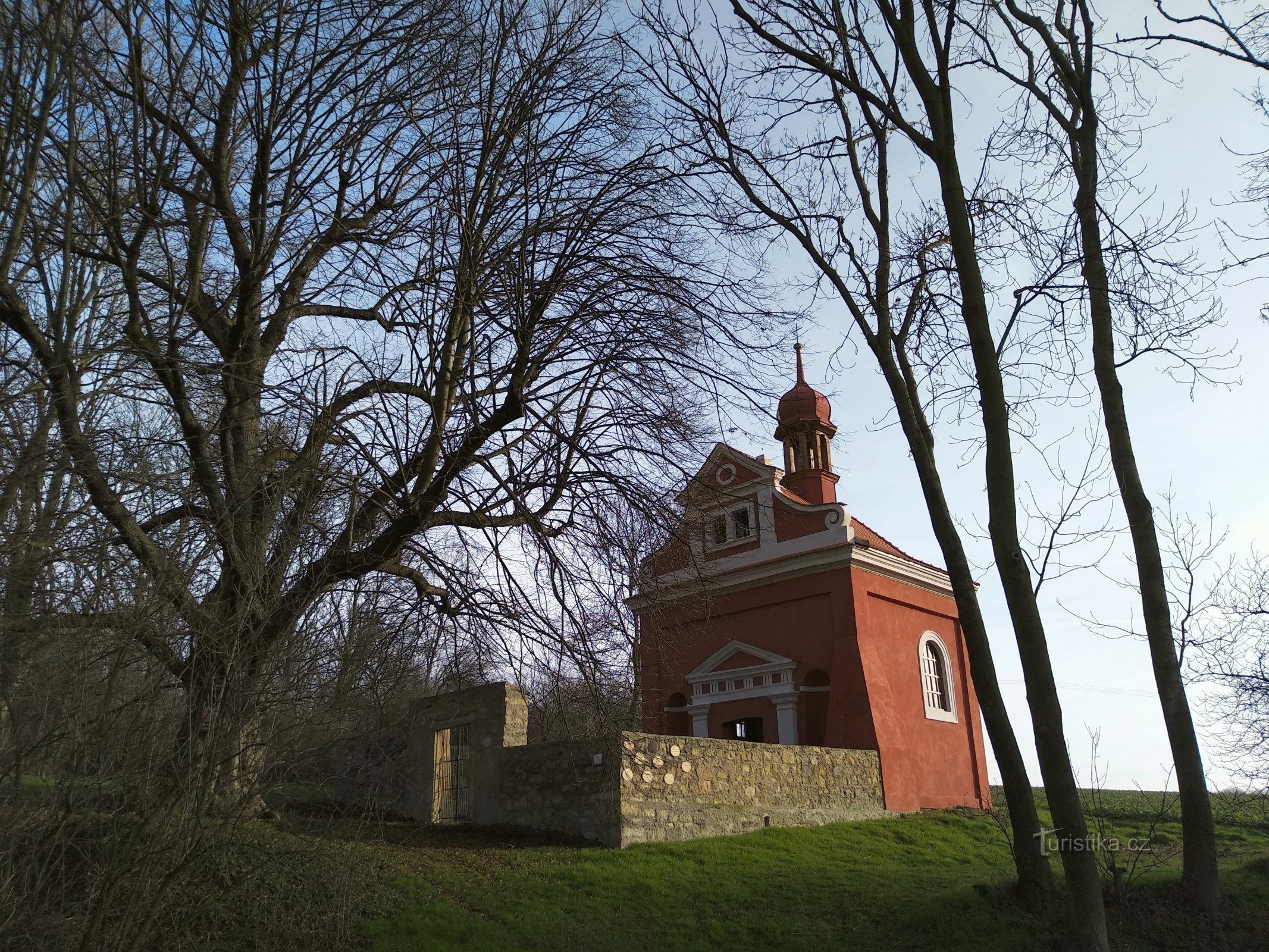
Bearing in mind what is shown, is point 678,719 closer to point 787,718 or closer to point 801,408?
point 787,718

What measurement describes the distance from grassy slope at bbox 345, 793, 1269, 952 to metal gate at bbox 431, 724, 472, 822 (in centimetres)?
199

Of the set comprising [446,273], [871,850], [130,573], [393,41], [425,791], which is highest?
[393,41]

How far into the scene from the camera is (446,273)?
8.55m

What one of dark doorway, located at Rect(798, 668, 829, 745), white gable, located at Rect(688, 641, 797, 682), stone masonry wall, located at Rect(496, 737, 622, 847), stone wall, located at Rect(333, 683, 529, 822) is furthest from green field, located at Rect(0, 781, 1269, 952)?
white gable, located at Rect(688, 641, 797, 682)

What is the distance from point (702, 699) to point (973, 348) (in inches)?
553

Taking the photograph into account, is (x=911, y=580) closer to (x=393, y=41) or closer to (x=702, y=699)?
(x=702, y=699)

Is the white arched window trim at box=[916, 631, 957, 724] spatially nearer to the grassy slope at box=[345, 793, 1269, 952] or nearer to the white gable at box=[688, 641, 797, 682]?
the white gable at box=[688, 641, 797, 682]

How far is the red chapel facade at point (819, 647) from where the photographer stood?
19.0m

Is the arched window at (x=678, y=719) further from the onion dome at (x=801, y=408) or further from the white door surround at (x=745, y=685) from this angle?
the onion dome at (x=801, y=408)

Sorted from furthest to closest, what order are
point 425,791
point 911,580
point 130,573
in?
point 911,580
point 425,791
point 130,573

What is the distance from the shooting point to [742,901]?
10617 millimetres

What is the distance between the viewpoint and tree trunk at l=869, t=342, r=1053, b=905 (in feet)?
28.6

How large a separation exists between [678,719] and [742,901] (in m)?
11.4

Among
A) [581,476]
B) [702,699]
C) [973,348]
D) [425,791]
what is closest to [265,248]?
[581,476]
